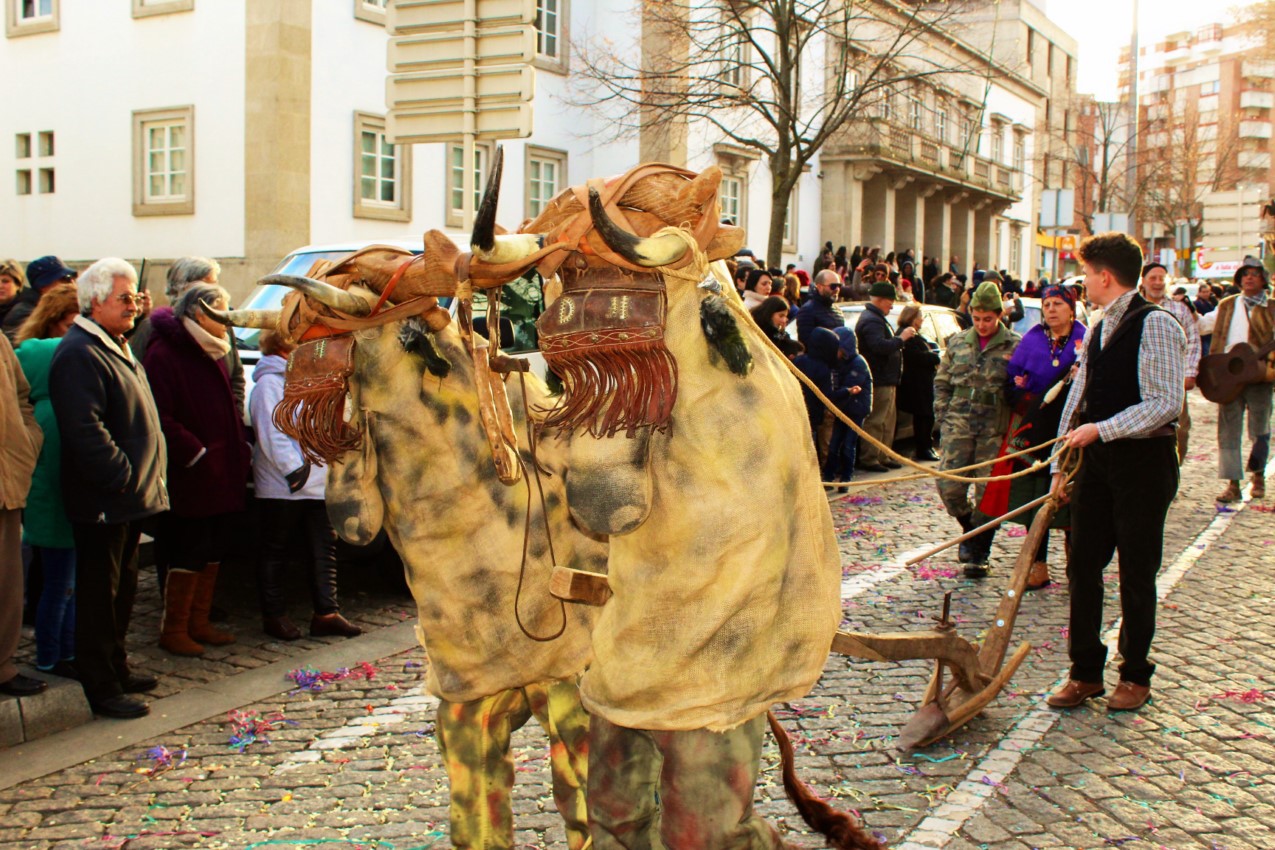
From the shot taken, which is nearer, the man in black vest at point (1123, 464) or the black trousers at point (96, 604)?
the man in black vest at point (1123, 464)

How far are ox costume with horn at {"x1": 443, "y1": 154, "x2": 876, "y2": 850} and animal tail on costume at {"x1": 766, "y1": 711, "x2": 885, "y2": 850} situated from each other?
2.26 ft

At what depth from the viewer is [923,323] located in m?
15.1

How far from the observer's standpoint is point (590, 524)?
2.77m

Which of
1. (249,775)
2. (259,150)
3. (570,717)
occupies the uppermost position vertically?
(259,150)

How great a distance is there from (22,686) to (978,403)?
20.0 ft

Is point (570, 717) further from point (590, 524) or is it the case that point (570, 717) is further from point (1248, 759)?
point (1248, 759)

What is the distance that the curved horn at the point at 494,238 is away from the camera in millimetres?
2709

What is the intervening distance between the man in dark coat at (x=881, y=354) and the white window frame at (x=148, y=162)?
1244 cm

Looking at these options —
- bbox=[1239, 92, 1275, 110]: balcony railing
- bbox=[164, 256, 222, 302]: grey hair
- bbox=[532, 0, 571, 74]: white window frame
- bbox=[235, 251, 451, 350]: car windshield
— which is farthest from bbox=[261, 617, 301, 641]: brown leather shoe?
bbox=[1239, 92, 1275, 110]: balcony railing

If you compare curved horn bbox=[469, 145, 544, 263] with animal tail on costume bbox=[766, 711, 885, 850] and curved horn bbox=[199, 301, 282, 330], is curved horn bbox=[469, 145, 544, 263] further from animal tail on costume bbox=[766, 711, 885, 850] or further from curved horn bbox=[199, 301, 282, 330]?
animal tail on costume bbox=[766, 711, 885, 850]

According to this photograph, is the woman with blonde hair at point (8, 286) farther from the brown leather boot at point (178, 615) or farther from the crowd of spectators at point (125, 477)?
the brown leather boot at point (178, 615)

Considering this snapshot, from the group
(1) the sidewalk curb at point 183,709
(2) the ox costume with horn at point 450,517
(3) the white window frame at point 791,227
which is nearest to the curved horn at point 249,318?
(2) the ox costume with horn at point 450,517

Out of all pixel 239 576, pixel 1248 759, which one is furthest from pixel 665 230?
pixel 239 576

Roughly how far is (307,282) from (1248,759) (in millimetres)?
4267
